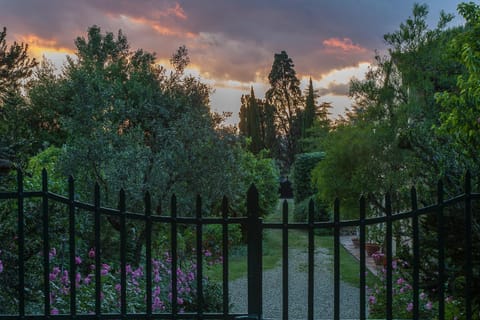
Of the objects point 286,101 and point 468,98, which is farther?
point 286,101

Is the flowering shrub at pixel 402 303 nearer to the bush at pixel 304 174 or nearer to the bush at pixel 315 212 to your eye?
the bush at pixel 315 212

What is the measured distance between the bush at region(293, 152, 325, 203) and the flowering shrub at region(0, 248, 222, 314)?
11.2 meters

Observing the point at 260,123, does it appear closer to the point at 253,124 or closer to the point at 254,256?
the point at 253,124

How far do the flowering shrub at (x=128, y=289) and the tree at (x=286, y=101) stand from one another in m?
32.8

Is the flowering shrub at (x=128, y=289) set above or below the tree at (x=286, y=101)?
below

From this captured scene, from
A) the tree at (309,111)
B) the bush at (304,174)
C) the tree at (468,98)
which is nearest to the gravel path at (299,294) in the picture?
the tree at (468,98)

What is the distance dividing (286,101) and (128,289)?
35169 mm

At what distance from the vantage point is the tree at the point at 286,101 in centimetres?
3897

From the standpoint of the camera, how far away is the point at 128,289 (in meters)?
5.44

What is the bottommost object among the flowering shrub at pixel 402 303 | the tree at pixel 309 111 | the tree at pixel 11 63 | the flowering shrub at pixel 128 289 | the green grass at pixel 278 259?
the green grass at pixel 278 259

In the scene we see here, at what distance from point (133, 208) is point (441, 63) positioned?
8.02m

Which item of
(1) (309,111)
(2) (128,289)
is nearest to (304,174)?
(2) (128,289)

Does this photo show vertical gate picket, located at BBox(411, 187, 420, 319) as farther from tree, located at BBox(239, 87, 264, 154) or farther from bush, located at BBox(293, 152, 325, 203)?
tree, located at BBox(239, 87, 264, 154)

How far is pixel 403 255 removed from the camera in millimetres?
4176
